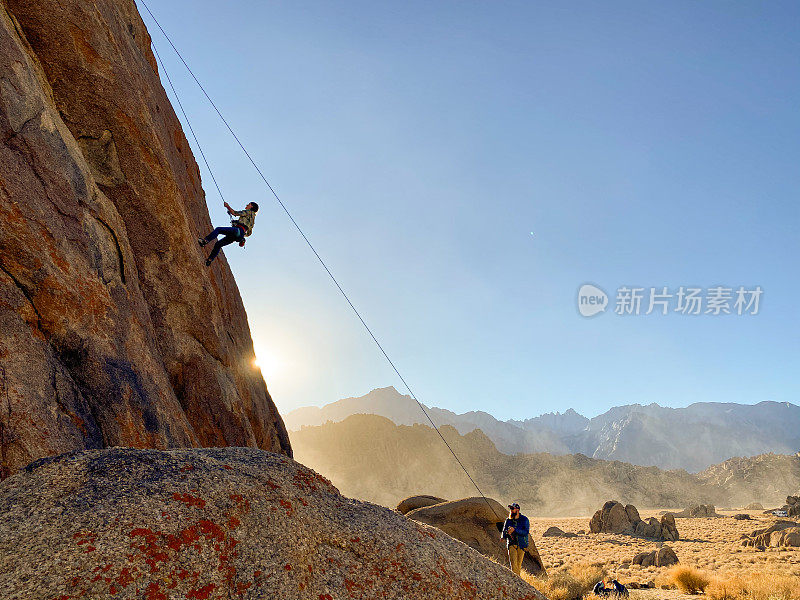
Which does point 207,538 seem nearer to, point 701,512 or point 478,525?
point 478,525

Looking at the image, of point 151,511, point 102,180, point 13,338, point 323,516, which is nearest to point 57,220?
point 13,338

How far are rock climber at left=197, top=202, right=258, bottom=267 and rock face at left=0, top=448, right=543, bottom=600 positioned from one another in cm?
825

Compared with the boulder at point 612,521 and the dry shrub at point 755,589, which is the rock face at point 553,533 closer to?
the boulder at point 612,521

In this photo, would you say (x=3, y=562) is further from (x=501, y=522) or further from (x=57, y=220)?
(x=501, y=522)

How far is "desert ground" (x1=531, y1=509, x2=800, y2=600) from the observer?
18.6 meters

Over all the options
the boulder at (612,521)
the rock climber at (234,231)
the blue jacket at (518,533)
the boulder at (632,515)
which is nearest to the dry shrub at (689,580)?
the blue jacket at (518,533)

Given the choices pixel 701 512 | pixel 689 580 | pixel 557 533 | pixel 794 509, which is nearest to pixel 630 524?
pixel 557 533

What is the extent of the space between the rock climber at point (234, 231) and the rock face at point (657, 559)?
2377cm

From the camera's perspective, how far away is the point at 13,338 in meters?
5.55

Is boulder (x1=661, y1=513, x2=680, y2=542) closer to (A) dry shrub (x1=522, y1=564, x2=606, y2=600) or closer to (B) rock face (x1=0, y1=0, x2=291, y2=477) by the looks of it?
(A) dry shrub (x1=522, y1=564, x2=606, y2=600)

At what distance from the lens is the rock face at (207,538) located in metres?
3.11

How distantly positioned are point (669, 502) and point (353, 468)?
222ft

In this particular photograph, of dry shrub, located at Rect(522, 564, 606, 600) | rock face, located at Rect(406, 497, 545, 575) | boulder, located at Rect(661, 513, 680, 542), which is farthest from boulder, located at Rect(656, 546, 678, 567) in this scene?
boulder, located at Rect(661, 513, 680, 542)

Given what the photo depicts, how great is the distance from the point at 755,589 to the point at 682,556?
54.4 ft
